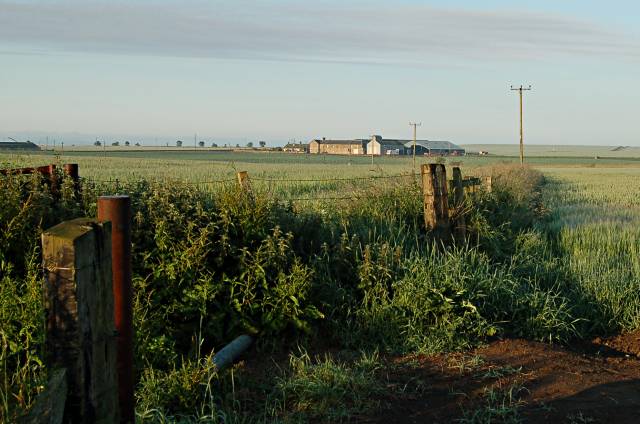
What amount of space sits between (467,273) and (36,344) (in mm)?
4312

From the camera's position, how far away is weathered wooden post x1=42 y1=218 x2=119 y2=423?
10.6 feet

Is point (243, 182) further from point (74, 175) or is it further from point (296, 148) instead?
point (296, 148)

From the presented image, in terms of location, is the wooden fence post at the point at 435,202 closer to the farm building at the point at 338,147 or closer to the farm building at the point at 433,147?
the farm building at the point at 338,147

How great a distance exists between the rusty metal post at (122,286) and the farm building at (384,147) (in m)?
136

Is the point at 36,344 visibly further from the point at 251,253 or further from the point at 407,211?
the point at 407,211

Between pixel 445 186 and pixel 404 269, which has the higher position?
pixel 445 186

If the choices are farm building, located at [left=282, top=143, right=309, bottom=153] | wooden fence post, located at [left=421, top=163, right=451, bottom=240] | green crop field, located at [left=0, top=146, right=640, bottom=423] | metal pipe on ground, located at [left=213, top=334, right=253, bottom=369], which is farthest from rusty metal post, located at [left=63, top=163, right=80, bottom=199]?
farm building, located at [left=282, top=143, right=309, bottom=153]

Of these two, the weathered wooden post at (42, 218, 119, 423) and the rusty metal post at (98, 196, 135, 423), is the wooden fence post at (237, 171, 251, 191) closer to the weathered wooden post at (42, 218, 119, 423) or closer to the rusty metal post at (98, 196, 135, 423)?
the rusty metal post at (98, 196, 135, 423)

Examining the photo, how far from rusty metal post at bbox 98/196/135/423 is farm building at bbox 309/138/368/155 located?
134024 millimetres

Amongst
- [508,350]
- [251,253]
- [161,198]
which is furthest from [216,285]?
[508,350]

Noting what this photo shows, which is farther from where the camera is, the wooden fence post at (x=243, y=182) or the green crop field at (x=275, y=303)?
the wooden fence post at (x=243, y=182)

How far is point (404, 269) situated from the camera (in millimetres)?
7875

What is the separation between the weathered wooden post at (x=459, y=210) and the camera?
10409mm

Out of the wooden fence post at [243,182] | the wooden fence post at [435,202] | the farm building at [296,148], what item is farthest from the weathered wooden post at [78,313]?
the farm building at [296,148]
